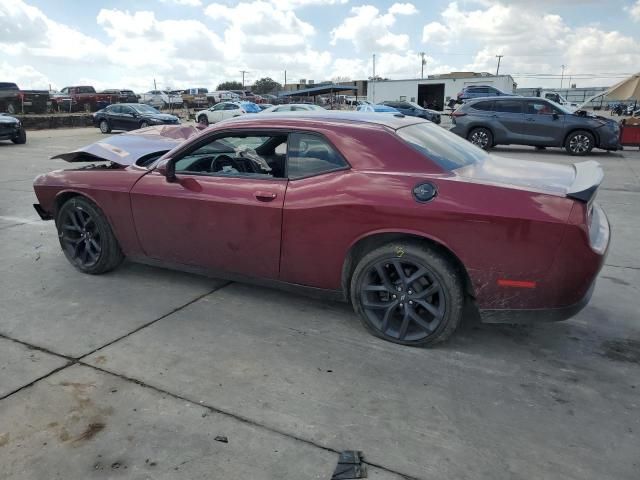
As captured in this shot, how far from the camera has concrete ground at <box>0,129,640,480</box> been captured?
7.50ft

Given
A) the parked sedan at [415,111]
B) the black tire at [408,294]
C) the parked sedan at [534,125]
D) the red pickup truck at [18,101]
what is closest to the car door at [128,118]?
the red pickup truck at [18,101]

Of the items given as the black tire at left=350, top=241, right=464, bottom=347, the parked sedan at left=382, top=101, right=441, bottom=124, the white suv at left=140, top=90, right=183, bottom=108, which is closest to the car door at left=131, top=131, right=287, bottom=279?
the black tire at left=350, top=241, right=464, bottom=347

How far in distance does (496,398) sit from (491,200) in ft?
3.59

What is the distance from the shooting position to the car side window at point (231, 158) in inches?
151

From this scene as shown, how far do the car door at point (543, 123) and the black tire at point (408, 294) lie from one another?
12025 millimetres

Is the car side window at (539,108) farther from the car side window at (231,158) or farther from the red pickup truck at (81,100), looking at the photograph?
the red pickup truck at (81,100)

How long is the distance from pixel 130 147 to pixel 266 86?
92.4 meters

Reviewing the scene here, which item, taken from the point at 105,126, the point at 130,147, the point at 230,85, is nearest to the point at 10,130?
the point at 105,126

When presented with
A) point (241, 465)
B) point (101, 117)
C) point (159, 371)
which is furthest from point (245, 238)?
point (101, 117)

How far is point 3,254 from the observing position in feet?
17.4

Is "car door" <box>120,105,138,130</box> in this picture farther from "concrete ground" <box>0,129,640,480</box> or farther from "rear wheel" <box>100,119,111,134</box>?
"concrete ground" <box>0,129,640,480</box>

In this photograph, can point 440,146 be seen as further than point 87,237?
No

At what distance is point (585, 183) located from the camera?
3.03 metres

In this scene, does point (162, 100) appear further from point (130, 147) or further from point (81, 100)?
point (130, 147)
